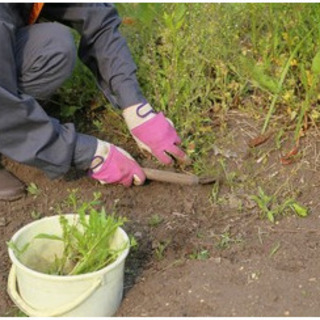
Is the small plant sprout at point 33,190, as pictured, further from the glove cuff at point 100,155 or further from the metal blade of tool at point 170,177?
the metal blade of tool at point 170,177

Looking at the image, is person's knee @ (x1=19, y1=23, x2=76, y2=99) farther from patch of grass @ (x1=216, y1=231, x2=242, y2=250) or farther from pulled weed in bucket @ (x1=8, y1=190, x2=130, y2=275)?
patch of grass @ (x1=216, y1=231, x2=242, y2=250)

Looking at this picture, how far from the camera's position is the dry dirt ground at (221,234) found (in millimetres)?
2176

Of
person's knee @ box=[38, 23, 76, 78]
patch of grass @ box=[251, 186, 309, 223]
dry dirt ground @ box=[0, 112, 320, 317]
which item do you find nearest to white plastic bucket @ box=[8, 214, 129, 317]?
dry dirt ground @ box=[0, 112, 320, 317]

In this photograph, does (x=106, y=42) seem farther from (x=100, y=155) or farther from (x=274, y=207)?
(x=274, y=207)

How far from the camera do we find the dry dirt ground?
2.18 m

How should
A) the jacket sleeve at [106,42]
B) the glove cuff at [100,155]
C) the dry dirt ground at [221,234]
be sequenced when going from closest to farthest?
the dry dirt ground at [221,234]
the glove cuff at [100,155]
the jacket sleeve at [106,42]

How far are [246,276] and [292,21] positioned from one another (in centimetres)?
120

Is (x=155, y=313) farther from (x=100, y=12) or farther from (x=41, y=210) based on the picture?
(x=100, y=12)

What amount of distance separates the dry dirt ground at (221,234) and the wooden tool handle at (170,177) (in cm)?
5

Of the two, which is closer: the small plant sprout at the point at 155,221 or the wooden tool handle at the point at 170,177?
the small plant sprout at the point at 155,221

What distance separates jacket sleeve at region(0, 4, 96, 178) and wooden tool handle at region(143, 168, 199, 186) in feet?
0.88

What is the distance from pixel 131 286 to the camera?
2.29m

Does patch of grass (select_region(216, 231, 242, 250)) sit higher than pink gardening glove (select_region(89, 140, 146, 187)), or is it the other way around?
pink gardening glove (select_region(89, 140, 146, 187))

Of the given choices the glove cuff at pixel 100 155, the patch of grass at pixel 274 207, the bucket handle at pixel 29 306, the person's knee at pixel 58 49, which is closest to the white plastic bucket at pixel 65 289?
the bucket handle at pixel 29 306
